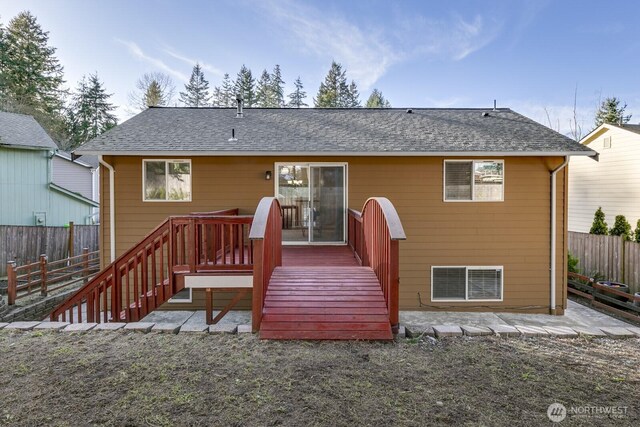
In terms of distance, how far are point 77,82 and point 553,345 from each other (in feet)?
128

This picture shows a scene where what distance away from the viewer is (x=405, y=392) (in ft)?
8.43

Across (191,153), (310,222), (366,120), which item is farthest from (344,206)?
(191,153)

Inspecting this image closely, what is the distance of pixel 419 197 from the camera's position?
768 cm

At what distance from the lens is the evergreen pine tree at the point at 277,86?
35.0 meters

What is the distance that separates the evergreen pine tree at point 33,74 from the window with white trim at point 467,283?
3046cm

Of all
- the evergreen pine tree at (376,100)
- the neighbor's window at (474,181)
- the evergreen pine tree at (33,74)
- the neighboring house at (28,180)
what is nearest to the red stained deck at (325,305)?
the neighbor's window at (474,181)

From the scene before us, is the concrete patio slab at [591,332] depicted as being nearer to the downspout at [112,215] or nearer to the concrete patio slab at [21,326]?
the concrete patio slab at [21,326]

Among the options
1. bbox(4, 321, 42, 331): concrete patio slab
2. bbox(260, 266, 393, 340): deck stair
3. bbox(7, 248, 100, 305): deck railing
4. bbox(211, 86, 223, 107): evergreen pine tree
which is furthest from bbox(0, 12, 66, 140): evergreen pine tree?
bbox(260, 266, 393, 340): deck stair

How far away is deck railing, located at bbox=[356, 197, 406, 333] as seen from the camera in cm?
392

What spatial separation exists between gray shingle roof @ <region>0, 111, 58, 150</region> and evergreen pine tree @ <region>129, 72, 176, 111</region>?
15.1 meters

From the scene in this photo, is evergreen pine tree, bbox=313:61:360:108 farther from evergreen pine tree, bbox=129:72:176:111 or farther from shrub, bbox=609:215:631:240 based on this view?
shrub, bbox=609:215:631:240

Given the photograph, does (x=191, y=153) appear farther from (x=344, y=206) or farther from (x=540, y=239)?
(x=540, y=239)

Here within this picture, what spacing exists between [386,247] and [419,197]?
12.6ft

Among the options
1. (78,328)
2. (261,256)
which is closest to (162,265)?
(78,328)
